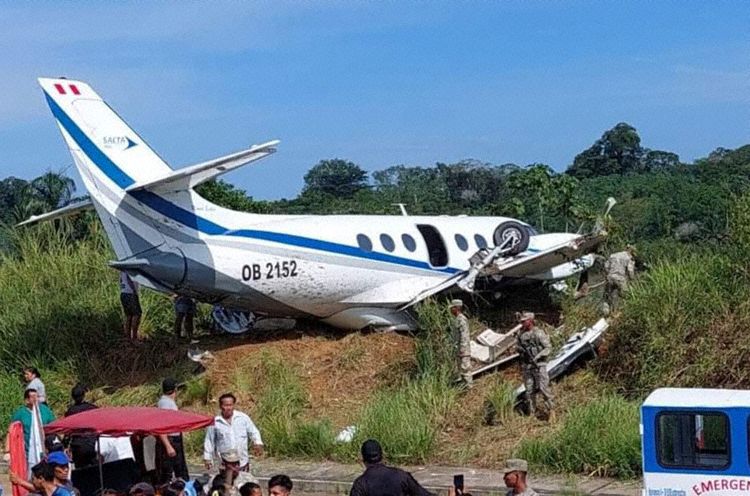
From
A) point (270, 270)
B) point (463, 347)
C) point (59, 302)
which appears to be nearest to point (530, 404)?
point (463, 347)

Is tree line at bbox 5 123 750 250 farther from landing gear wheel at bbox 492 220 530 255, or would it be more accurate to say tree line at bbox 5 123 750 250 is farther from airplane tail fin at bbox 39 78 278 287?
airplane tail fin at bbox 39 78 278 287

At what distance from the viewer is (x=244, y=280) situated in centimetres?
2202

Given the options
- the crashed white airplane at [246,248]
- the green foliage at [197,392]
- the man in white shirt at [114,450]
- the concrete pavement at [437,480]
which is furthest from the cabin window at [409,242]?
the man in white shirt at [114,450]

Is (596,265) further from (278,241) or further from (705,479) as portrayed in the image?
(705,479)

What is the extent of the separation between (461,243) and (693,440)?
39.6 feet

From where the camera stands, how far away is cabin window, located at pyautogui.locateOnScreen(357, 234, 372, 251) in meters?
23.5

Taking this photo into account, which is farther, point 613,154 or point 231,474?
point 613,154

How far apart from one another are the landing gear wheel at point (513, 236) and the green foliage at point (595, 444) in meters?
5.94

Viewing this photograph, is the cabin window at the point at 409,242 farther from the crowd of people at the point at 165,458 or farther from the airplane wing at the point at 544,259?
the crowd of people at the point at 165,458

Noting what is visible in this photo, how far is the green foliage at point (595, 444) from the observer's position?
1700 cm

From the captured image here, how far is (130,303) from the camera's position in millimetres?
24469

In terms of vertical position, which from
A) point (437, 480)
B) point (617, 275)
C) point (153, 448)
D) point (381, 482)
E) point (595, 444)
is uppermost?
point (617, 275)

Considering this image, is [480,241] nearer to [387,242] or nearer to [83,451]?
[387,242]

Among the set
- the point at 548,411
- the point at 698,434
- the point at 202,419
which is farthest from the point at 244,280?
the point at 698,434
